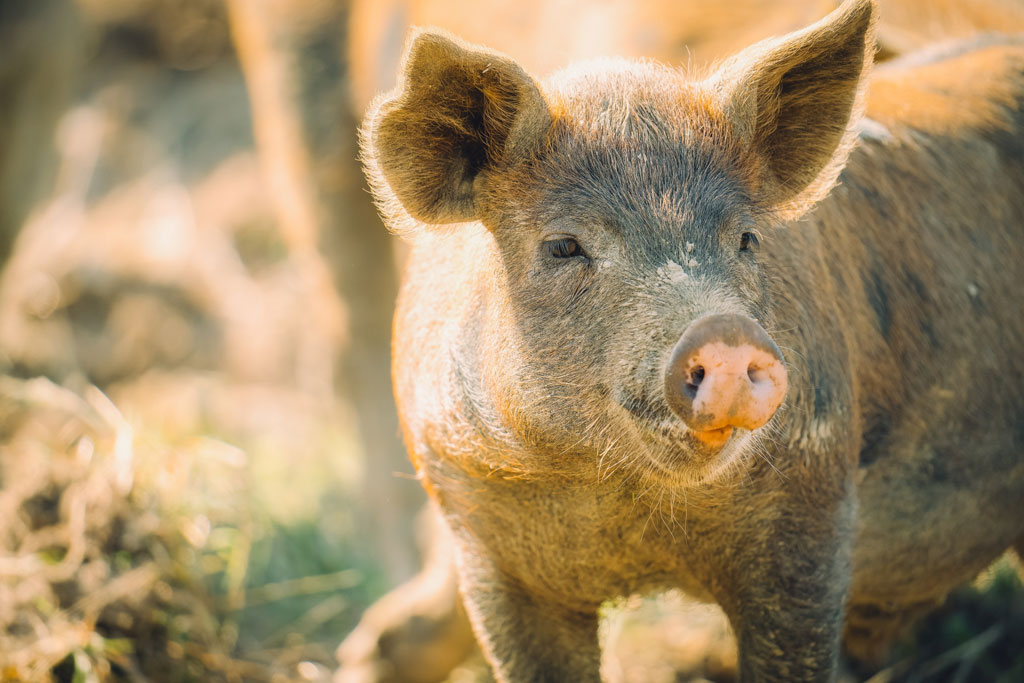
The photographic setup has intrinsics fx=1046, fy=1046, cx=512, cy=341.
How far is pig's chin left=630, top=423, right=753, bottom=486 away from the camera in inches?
84.1

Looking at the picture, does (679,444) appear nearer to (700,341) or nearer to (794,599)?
(700,341)

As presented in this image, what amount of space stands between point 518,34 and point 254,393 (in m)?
3.80

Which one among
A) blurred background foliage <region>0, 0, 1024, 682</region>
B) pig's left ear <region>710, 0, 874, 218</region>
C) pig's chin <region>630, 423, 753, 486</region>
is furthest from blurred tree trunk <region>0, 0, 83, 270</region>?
pig's chin <region>630, 423, 753, 486</region>

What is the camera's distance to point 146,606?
13.7 feet

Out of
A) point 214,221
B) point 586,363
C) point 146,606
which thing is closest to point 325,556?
point 146,606

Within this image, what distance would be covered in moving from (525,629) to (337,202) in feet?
11.5

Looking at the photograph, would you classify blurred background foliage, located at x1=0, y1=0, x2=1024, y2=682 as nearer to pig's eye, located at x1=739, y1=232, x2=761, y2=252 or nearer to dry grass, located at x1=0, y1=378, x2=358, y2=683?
dry grass, located at x1=0, y1=378, x2=358, y2=683

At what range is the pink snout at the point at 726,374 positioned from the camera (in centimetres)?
195

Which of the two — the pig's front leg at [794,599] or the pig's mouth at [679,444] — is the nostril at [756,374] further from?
the pig's front leg at [794,599]

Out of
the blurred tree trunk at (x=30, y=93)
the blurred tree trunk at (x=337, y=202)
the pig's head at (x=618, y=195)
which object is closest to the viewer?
the pig's head at (x=618, y=195)

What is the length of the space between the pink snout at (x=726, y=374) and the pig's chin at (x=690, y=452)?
103 millimetres

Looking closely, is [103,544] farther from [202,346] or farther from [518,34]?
[202,346]

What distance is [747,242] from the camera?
2.45 metres

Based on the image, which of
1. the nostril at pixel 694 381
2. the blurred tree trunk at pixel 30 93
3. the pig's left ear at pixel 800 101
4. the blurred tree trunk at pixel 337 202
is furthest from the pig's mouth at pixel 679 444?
the blurred tree trunk at pixel 30 93
